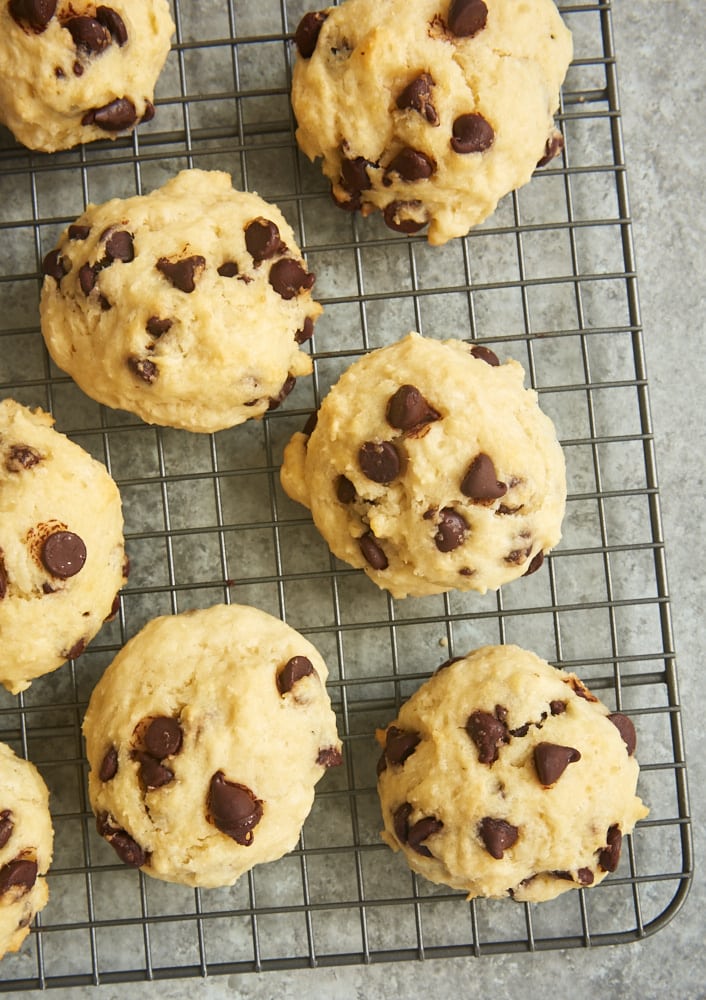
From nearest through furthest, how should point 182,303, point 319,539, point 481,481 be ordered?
1. point 481,481
2. point 182,303
3. point 319,539

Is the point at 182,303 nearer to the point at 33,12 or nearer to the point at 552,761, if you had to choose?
the point at 33,12

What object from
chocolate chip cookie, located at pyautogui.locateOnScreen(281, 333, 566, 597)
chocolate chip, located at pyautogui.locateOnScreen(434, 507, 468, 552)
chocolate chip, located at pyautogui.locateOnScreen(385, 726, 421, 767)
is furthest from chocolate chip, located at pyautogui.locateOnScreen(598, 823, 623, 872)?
chocolate chip, located at pyautogui.locateOnScreen(434, 507, 468, 552)

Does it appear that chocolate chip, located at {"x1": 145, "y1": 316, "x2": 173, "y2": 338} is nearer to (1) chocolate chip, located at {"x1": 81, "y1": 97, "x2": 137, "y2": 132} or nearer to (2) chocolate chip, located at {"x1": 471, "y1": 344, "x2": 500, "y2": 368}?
(1) chocolate chip, located at {"x1": 81, "y1": 97, "x2": 137, "y2": 132}

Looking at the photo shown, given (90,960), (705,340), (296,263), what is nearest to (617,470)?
(705,340)

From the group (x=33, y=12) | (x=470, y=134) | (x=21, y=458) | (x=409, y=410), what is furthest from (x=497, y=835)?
(x=33, y=12)

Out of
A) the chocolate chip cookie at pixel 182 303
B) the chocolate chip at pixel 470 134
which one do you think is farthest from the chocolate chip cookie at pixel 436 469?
the chocolate chip at pixel 470 134

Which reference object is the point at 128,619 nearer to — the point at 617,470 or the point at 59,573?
the point at 59,573
